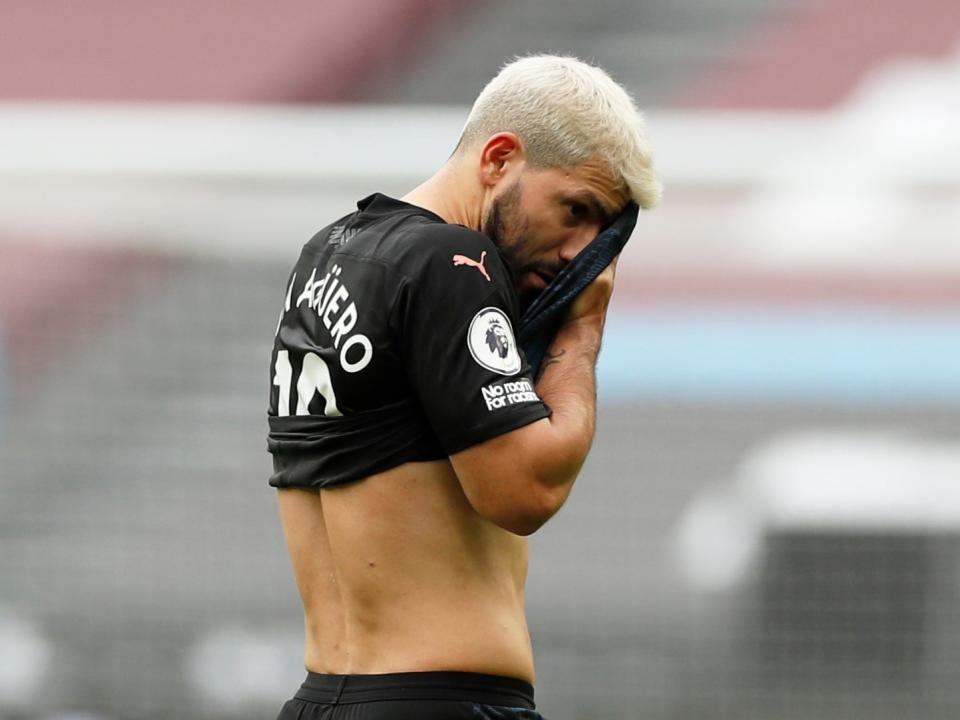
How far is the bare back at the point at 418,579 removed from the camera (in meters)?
2.41

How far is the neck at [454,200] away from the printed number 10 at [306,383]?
0.32 metres

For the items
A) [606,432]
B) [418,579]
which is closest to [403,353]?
[418,579]

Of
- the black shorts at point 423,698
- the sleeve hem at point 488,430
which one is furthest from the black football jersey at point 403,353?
the black shorts at point 423,698

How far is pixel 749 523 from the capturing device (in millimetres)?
6566

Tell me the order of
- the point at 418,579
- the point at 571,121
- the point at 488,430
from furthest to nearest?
the point at 571,121, the point at 418,579, the point at 488,430

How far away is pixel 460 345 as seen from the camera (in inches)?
91.6

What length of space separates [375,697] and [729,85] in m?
9.98

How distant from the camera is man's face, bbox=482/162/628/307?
2.54 m

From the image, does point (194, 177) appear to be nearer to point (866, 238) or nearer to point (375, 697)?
point (866, 238)

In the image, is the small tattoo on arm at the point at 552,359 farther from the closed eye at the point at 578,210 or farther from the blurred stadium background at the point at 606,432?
the blurred stadium background at the point at 606,432

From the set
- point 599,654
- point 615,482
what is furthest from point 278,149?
point 599,654

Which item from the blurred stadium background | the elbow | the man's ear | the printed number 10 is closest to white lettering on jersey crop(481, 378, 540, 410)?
the elbow

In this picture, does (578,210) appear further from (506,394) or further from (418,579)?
(418,579)

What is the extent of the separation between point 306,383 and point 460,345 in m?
0.33
